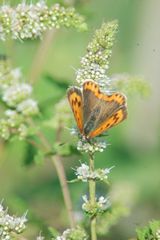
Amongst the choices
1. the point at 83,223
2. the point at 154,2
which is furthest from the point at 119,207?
the point at 154,2

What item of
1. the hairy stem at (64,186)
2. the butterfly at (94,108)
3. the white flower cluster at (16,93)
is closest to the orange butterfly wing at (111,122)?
the butterfly at (94,108)

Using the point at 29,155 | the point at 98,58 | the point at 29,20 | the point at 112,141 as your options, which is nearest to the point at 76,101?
the point at 98,58

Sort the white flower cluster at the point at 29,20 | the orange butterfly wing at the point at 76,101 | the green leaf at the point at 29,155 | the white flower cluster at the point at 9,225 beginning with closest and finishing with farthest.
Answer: the white flower cluster at the point at 9,225, the orange butterfly wing at the point at 76,101, the white flower cluster at the point at 29,20, the green leaf at the point at 29,155

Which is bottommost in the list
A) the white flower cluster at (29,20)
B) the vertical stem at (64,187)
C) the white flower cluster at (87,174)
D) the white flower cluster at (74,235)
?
the white flower cluster at (74,235)

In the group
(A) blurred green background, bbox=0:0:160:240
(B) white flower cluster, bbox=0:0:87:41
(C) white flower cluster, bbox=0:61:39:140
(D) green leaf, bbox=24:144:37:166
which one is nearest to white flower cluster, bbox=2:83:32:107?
(C) white flower cluster, bbox=0:61:39:140

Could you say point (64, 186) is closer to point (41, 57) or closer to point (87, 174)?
point (87, 174)

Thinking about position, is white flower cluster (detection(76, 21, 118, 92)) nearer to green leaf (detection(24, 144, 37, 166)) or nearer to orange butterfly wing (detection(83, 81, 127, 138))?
orange butterfly wing (detection(83, 81, 127, 138))

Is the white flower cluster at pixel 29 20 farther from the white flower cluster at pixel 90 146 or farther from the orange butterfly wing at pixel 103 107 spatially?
the white flower cluster at pixel 90 146
